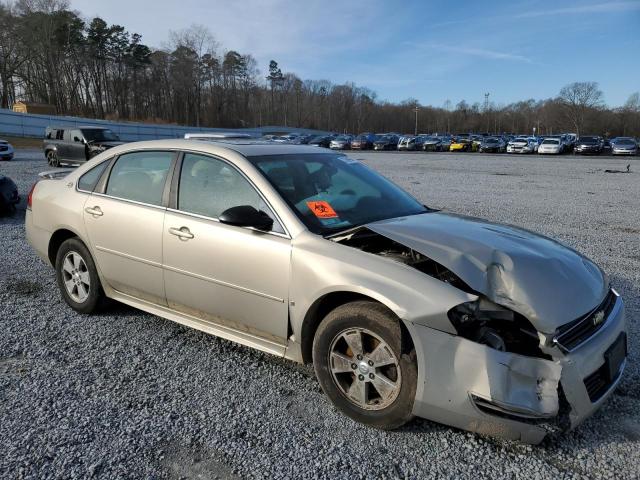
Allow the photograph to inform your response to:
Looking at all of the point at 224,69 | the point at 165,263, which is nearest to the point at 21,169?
the point at 165,263

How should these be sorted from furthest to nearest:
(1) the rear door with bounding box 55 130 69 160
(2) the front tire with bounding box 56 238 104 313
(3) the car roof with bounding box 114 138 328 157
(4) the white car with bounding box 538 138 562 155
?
(4) the white car with bounding box 538 138 562 155 < (1) the rear door with bounding box 55 130 69 160 < (2) the front tire with bounding box 56 238 104 313 < (3) the car roof with bounding box 114 138 328 157

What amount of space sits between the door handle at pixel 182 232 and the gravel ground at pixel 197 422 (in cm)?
92

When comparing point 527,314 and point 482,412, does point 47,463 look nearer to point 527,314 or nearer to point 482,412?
point 482,412

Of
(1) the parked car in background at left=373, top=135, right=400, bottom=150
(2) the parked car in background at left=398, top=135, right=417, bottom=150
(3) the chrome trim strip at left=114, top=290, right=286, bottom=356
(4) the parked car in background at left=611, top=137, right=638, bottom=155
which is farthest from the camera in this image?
(1) the parked car in background at left=373, top=135, right=400, bottom=150

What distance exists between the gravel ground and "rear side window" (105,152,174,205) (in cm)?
114

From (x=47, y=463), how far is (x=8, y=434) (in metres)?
0.42

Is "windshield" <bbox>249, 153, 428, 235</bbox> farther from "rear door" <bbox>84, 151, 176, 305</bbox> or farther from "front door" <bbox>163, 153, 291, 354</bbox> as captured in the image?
"rear door" <bbox>84, 151, 176, 305</bbox>

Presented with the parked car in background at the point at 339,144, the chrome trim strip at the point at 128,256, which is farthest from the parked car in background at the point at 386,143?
the chrome trim strip at the point at 128,256

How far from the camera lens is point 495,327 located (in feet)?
8.66

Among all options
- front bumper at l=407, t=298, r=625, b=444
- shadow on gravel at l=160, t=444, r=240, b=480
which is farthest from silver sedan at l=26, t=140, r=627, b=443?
shadow on gravel at l=160, t=444, r=240, b=480

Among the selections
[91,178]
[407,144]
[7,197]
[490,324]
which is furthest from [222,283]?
[407,144]

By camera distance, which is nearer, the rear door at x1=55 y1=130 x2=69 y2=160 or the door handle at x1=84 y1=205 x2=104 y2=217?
the door handle at x1=84 y1=205 x2=104 y2=217

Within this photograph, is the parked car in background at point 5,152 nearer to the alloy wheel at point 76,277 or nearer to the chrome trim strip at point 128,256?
the alloy wheel at point 76,277

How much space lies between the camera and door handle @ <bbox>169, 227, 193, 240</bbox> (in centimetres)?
348
